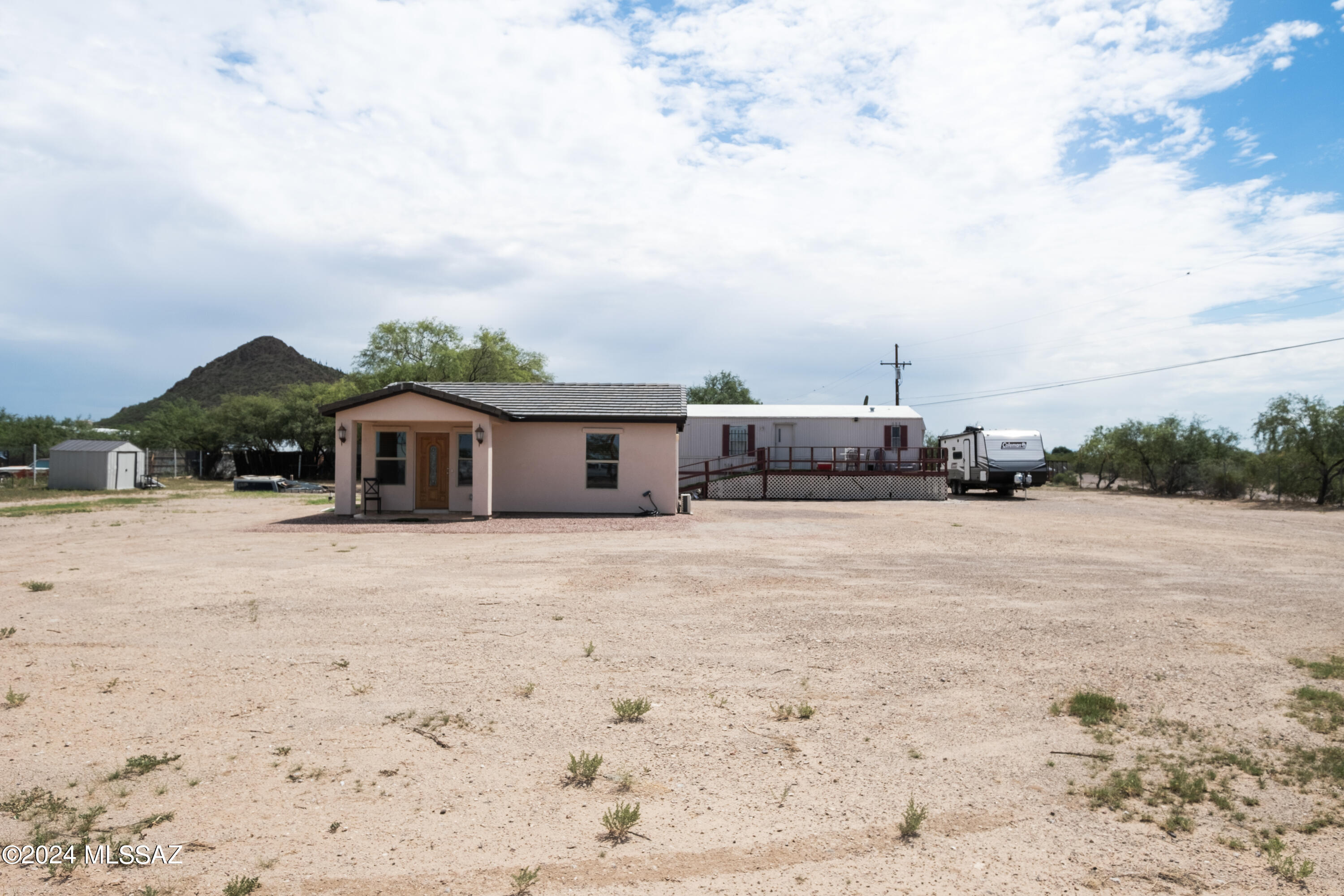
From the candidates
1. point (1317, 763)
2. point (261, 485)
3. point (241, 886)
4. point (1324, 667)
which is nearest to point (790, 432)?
point (261, 485)

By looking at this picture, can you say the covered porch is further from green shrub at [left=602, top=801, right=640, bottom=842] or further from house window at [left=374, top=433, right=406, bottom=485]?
green shrub at [left=602, top=801, right=640, bottom=842]

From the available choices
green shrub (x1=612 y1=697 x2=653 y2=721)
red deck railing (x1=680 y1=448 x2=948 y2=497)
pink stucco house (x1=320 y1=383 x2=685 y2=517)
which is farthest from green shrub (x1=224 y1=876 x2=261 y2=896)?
red deck railing (x1=680 y1=448 x2=948 y2=497)

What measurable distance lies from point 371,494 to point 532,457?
13.3 feet

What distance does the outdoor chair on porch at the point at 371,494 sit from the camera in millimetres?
19422

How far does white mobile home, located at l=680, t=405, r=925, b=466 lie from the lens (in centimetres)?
3180

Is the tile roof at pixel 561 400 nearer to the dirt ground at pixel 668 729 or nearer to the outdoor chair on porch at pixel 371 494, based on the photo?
the outdoor chair on porch at pixel 371 494

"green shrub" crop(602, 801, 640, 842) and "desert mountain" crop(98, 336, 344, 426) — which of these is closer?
"green shrub" crop(602, 801, 640, 842)

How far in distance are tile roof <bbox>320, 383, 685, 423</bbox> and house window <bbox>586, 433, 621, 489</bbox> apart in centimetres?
69

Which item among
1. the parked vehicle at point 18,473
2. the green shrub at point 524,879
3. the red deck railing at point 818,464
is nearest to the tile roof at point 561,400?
the red deck railing at point 818,464

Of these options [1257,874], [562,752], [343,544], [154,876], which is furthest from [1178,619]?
[343,544]

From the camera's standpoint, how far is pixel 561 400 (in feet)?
70.0

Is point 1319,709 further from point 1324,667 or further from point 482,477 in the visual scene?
point 482,477

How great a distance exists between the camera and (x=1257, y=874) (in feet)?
10.6

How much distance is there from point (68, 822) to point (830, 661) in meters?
4.77
